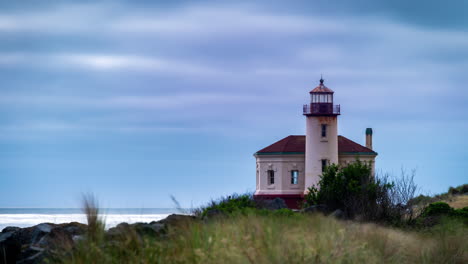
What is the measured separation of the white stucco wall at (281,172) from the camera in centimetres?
4312

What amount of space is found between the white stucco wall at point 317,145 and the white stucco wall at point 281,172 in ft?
3.26

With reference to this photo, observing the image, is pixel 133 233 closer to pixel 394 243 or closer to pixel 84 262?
pixel 84 262

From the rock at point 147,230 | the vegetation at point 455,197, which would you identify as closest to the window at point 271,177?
the vegetation at point 455,197

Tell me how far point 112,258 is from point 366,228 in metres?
6.45

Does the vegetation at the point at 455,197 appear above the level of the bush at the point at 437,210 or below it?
above

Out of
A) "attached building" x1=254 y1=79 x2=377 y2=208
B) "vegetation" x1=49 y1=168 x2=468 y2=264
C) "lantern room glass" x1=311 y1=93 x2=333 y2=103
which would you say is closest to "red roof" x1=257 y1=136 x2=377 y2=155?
"attached building" x1=254 y1=79 x2=377 y2=208

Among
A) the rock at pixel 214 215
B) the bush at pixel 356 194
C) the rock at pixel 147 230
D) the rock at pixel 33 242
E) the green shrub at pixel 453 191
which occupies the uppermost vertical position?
the green shrub at pixel 453 191

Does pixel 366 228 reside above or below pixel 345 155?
below

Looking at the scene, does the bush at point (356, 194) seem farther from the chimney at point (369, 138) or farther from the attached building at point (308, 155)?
the chimney at point (369, 138)

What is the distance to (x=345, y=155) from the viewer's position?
43.5m

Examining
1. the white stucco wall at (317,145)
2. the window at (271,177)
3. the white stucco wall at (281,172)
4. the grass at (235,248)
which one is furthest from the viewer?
the window at (271,177)

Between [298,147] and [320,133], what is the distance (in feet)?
8.21

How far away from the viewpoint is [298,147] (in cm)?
4409

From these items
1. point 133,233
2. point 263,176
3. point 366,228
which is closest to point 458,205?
point 263,176
